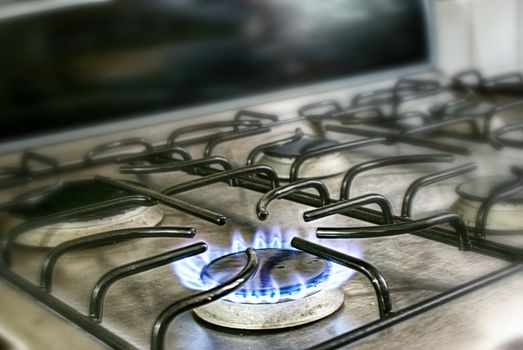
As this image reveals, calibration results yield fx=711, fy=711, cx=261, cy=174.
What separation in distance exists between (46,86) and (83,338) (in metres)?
0.59

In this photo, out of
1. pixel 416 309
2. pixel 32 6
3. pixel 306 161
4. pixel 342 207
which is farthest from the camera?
pixel 32 6

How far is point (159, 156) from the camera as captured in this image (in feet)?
2.99

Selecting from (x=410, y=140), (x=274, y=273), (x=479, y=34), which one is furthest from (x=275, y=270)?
(x=479, y=34)

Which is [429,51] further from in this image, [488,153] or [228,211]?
[228,211]

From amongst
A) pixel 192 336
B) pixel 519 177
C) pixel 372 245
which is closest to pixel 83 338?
pixel 192 336

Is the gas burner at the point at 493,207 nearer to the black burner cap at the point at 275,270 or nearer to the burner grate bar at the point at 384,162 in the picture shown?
the burner grate bar at the point at 384,162

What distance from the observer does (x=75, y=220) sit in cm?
68

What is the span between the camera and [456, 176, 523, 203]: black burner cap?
0.64 m

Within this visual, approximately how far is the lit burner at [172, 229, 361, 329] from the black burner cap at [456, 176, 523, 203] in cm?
18

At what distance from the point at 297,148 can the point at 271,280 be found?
39cm

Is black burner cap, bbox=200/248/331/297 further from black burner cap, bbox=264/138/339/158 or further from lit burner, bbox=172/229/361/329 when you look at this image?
black burner cap, bbox=264/138/339/158

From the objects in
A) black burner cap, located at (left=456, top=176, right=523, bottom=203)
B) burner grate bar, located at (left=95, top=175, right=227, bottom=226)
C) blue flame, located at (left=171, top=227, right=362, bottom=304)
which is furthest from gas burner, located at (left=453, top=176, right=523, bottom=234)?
burner grate bar, located at (left=95, top=175, right=227, bottom=226)

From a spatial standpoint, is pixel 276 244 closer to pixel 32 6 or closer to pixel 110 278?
pixel 110 278

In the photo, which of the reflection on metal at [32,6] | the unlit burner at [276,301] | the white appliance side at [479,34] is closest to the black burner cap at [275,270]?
the unlit burner at [276,301]
